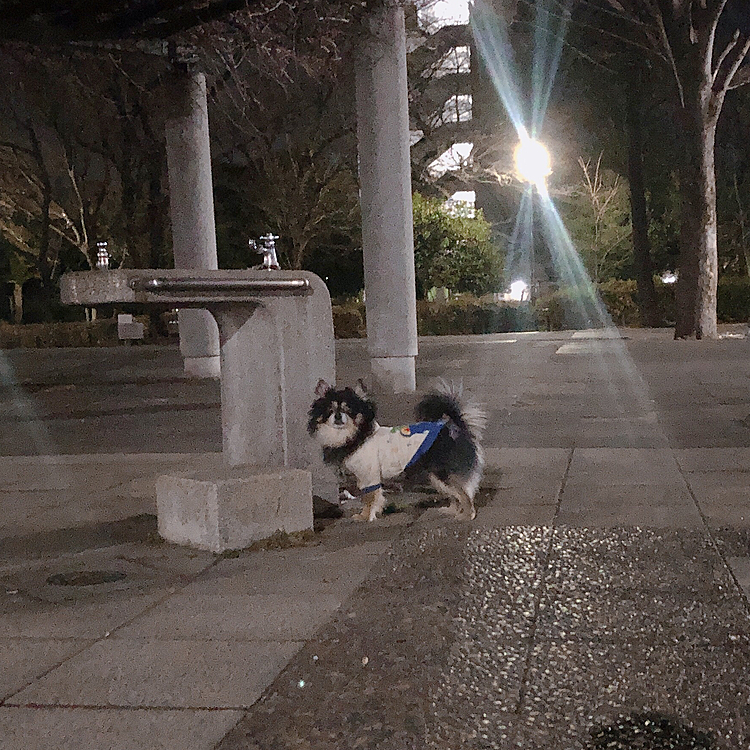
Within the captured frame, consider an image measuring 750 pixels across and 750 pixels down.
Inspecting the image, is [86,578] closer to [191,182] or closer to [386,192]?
[386,192]

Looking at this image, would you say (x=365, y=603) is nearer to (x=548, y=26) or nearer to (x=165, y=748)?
(x=165, y=748)

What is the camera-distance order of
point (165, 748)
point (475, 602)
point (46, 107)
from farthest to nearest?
1. point (46, 107)
2. point (475, 602)
3. point (165, 748)

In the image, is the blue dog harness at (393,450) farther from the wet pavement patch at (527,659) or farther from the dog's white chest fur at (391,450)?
the wet pavement patch at (527,659)

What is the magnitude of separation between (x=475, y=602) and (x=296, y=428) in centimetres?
238

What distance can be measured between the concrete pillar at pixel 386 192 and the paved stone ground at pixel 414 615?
4036 millimetres

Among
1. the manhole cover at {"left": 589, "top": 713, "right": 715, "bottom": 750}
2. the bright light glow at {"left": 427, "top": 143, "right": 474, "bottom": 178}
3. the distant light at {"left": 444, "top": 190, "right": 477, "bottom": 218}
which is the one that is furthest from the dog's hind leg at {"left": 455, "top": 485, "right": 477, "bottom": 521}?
the distant light at {"left": 444, "top": 190, "right": 477, "bottom": 218}

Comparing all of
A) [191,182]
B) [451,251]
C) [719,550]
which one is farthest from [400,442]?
[451,251]

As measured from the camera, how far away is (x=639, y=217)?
28688 mm

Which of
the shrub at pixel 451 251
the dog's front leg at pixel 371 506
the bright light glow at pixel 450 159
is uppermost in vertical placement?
the bright light glow at pixel 450 159

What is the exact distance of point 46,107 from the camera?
26156 mm

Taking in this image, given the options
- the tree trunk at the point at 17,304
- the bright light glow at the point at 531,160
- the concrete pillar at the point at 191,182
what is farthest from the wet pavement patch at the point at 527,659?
the tree trunk at the point at 17,304

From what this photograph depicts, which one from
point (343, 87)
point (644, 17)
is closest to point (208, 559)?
point (644, 17)

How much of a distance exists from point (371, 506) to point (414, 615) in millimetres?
2014

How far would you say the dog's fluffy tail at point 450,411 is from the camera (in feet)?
21.2
